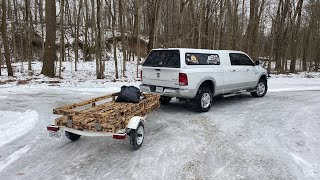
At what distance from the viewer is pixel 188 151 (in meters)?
5.52

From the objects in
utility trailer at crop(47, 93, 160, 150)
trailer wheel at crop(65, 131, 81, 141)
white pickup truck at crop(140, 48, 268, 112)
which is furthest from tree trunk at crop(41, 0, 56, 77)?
utility trailer at crop(47, 93, 160, 150)

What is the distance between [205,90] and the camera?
8.57 meters

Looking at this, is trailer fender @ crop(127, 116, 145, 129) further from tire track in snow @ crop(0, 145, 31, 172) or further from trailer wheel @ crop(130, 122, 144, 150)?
tire track in snow @ crop(0, 145, 31, 172)

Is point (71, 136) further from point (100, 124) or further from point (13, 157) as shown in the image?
point (100, 124)

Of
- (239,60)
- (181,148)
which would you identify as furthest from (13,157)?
(239,60)

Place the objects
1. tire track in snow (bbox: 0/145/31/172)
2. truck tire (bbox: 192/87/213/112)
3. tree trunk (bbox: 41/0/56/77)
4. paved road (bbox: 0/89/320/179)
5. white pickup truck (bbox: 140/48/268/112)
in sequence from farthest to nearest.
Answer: tree trunk (bbox: 41/0/56/77) < truck tire (bbox: 192/87/213/112) < white pickup truck (bbox: 140/48/268/112) < tire track in snow (bbox: 0/145/31/172) < paved road (bbox: 0/89/320/179)

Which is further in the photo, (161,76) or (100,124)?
(161,76)

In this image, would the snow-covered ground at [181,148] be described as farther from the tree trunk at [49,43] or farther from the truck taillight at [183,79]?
the tree trunk at [49,43]

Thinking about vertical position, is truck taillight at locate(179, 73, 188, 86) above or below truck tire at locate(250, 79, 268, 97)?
above

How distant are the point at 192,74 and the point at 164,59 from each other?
95cm

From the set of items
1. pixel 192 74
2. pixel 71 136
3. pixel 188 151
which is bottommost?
pixel 188 151

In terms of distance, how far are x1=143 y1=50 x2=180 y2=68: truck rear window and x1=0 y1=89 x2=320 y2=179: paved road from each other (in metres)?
1.45

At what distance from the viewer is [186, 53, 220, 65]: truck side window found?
26.9 ft

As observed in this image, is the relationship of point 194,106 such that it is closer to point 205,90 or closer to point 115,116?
point 205,90
